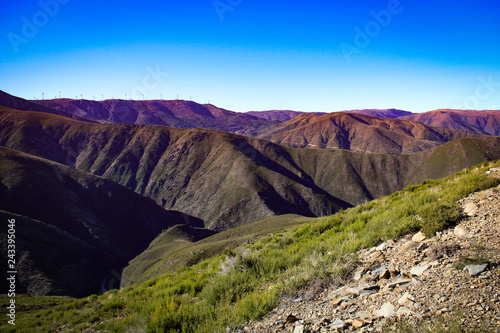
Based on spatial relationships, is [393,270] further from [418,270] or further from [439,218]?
[439,218]

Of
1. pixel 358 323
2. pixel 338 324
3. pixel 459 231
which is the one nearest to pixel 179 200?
pixel 459 231

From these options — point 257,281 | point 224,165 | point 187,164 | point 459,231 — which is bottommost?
point 257,281

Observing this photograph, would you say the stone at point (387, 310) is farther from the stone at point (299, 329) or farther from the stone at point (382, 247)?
the stone at point (382, 247)

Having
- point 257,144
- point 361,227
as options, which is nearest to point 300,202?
point 257,144

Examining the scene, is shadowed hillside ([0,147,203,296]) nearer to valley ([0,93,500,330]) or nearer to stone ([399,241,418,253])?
valley ([0,93,500,330])

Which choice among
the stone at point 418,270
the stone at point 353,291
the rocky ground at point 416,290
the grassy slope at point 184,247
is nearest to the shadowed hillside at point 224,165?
the grassy slope at point 184,247
